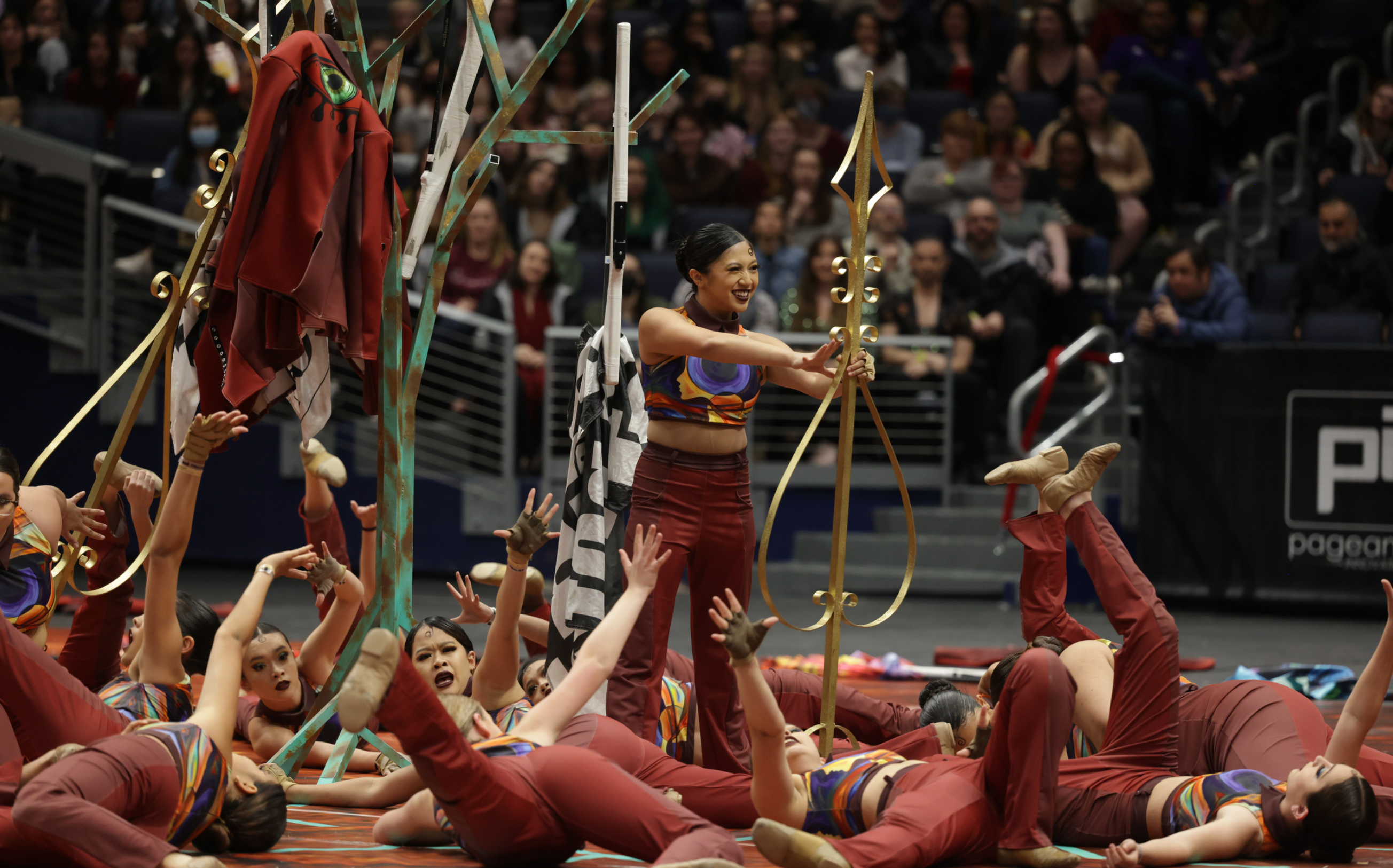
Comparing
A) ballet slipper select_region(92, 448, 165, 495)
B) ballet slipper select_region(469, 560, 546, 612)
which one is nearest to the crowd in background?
ballet slipper select_region(469, 560, 546, 612)

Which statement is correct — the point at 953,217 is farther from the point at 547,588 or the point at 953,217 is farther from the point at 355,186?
the point at 355,186

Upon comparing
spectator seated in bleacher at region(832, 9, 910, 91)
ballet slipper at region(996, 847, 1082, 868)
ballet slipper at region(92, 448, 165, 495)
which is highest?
spectator seated in bleacher at region(832, 9, 910, 91)

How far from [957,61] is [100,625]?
7.41 meters

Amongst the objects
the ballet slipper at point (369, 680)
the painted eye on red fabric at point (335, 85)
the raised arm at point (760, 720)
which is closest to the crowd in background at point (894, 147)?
the painted eye on red fabric at point (335, 85)

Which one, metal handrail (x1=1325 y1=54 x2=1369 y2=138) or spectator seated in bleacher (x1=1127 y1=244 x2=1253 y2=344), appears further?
metal handrail (x1=1325 y1=54 x2=1369 y2=138)

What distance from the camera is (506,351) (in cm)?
862

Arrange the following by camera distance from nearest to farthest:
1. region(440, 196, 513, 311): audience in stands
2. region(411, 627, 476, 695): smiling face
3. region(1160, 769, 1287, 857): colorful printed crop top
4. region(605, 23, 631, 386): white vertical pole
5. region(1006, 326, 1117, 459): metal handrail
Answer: region(1160, 769, 1287, 857): colorful printed crop top < region(605, 23, 631, 386): white vertical pole < region(411, 627, 476, 695): smiling face < region(1006, 326, 1117, 459): metal handrail < region(440, 196, 513, 311): audience in stands

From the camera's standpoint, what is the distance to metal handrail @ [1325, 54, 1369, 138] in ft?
32.3

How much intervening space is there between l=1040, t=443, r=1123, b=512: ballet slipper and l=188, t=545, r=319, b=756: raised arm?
1.94m

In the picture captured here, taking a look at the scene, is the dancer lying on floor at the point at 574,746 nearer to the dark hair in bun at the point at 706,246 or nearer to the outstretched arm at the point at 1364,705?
the dark hair in bun at the point at 706,246

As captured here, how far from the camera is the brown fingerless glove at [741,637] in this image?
3254mm

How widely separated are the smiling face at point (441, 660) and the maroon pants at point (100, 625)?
0.92m

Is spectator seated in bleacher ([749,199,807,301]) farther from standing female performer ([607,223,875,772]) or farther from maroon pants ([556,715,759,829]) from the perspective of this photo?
maroon pants ([556,715,759,829])

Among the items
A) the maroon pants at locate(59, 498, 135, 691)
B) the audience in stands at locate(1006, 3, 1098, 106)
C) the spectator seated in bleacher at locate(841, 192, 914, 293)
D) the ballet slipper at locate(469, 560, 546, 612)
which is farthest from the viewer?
the audience in stands at locate(1006, 3, 1098, 106)
